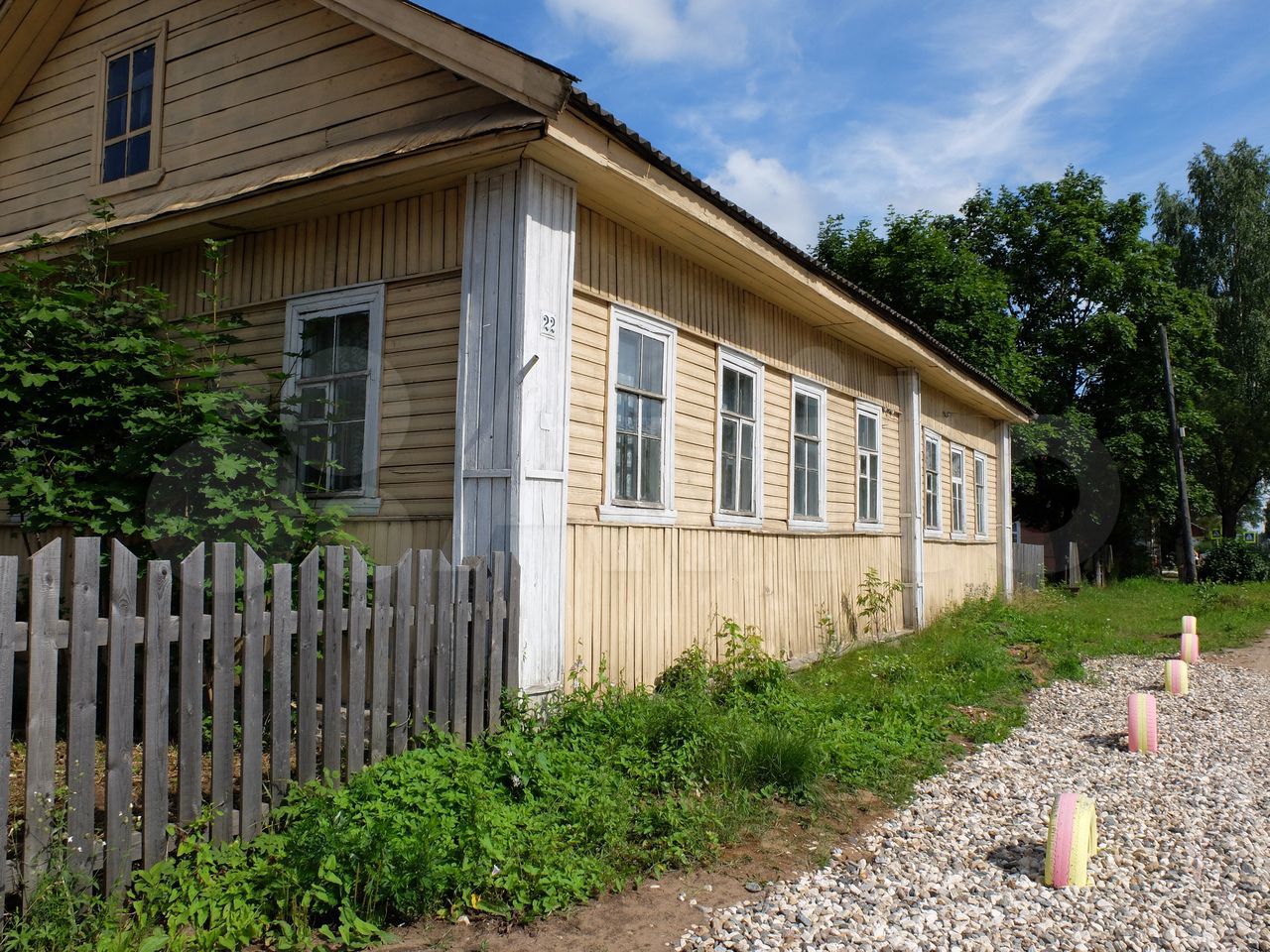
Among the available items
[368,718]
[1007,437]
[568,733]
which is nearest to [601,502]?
[568,733]

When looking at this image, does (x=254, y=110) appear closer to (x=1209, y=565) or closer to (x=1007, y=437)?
(x=1007, y=437)

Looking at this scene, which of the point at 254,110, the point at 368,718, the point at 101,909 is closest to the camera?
the point at 101,909

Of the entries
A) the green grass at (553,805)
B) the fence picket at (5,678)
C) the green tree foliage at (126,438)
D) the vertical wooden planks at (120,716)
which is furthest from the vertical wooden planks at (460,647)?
the fence picket at (5,678)

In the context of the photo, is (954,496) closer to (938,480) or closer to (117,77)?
(938,480)

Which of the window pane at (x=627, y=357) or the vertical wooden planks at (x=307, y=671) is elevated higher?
the window pane at (x=627, y=357)

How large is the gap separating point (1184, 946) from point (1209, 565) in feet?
89.9

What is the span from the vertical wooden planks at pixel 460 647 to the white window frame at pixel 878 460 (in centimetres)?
745

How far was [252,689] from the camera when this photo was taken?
4.18 m

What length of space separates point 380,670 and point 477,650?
2.44ft

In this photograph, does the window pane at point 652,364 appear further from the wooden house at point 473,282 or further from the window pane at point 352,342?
the window pane at point 352,342

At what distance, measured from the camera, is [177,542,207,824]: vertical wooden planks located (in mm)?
3918

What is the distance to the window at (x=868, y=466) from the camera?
39.2ft

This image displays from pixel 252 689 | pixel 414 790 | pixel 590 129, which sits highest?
pixel 590 129

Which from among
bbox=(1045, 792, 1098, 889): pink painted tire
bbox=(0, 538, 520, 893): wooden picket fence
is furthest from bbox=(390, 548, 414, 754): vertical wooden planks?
bbox=(1045, 792, 1098, 889): pink painted tire
